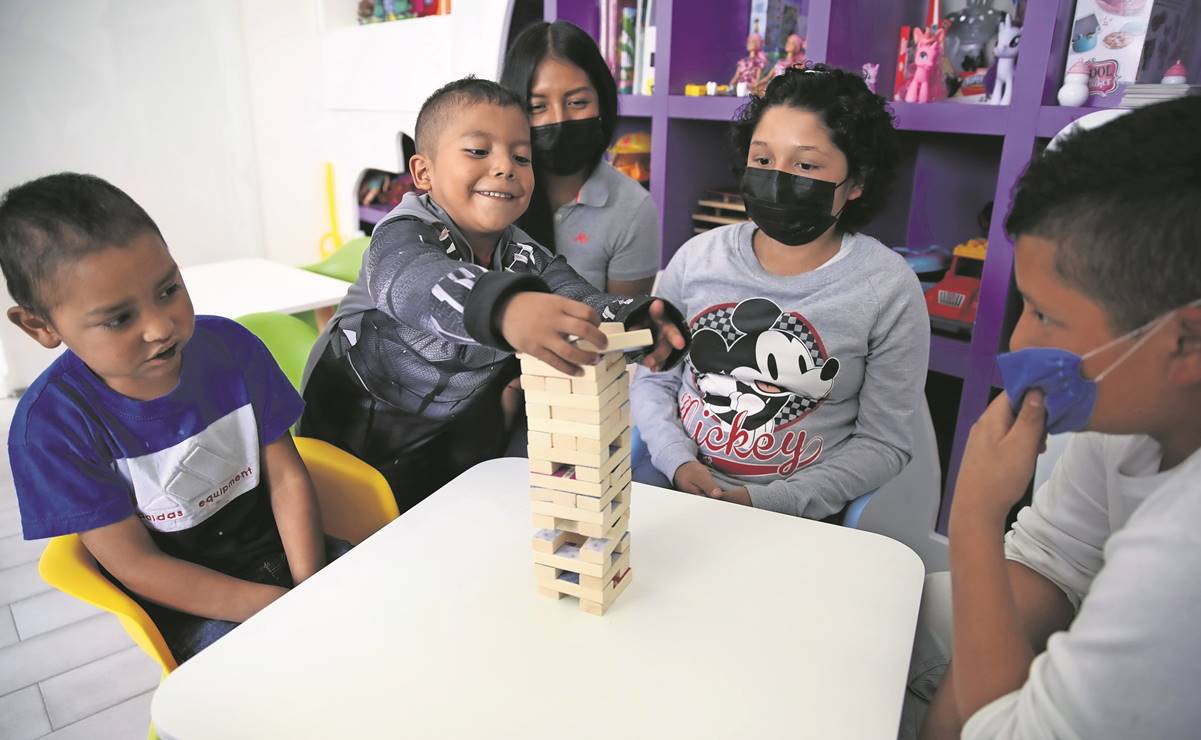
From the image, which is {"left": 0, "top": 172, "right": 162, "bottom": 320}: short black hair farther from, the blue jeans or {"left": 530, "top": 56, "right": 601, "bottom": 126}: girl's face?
{"left": 530, "top": 56, "right": 601, "bottom": 126}: girl's face

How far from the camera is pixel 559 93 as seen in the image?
175cm

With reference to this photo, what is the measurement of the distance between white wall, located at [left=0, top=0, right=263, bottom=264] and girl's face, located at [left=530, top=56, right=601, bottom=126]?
2677 millimetres

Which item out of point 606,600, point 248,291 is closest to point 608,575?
point 606,600

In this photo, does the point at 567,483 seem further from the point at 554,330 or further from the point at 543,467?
the point at 554,330

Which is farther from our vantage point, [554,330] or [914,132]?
[914,132]

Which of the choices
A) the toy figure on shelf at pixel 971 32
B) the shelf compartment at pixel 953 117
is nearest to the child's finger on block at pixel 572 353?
the shelf compartment at pixel 953 117

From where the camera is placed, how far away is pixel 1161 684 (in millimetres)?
607

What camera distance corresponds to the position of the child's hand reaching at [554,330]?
0.80 m

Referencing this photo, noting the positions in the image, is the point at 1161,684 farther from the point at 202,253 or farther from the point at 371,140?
the point at 202,253

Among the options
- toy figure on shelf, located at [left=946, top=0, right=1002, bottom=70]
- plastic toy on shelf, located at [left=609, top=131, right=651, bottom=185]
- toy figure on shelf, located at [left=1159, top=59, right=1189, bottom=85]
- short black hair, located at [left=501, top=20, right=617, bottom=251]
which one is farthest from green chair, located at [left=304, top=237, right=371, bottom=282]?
toy figure on shelf, located at [left=1159, top=59, right=1189, bottom=85]

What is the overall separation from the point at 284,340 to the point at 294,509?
0.67 m

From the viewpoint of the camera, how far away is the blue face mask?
2.29 feet

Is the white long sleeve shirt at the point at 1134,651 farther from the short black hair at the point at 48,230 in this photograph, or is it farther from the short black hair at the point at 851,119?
the short black hair at the point at 48,230

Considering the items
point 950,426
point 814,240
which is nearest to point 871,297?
point 814,240
